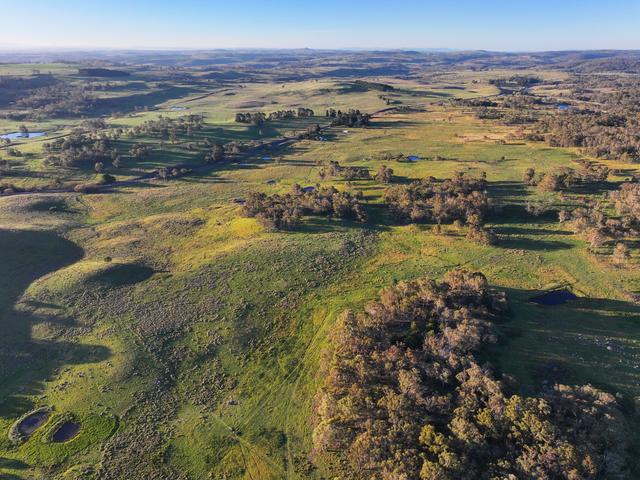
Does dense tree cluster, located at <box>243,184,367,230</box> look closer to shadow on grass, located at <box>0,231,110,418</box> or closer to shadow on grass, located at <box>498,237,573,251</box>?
shadow on grass, located at <box>498,237,573,251</box>

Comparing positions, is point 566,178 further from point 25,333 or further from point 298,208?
point 25,333

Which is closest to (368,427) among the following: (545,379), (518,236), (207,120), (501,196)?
→ (545,379)

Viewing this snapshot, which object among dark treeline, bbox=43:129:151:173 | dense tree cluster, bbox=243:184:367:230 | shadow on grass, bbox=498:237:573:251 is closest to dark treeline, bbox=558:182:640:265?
shadow on grass, bbox=498:237:573:251

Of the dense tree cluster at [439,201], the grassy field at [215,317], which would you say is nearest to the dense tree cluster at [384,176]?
the grassy field at [215,317]

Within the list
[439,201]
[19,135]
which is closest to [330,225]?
[439,201]

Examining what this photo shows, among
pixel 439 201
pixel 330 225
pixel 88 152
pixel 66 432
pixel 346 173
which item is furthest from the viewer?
pixel 88 152

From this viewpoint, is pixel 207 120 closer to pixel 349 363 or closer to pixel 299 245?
pixel 299 245
